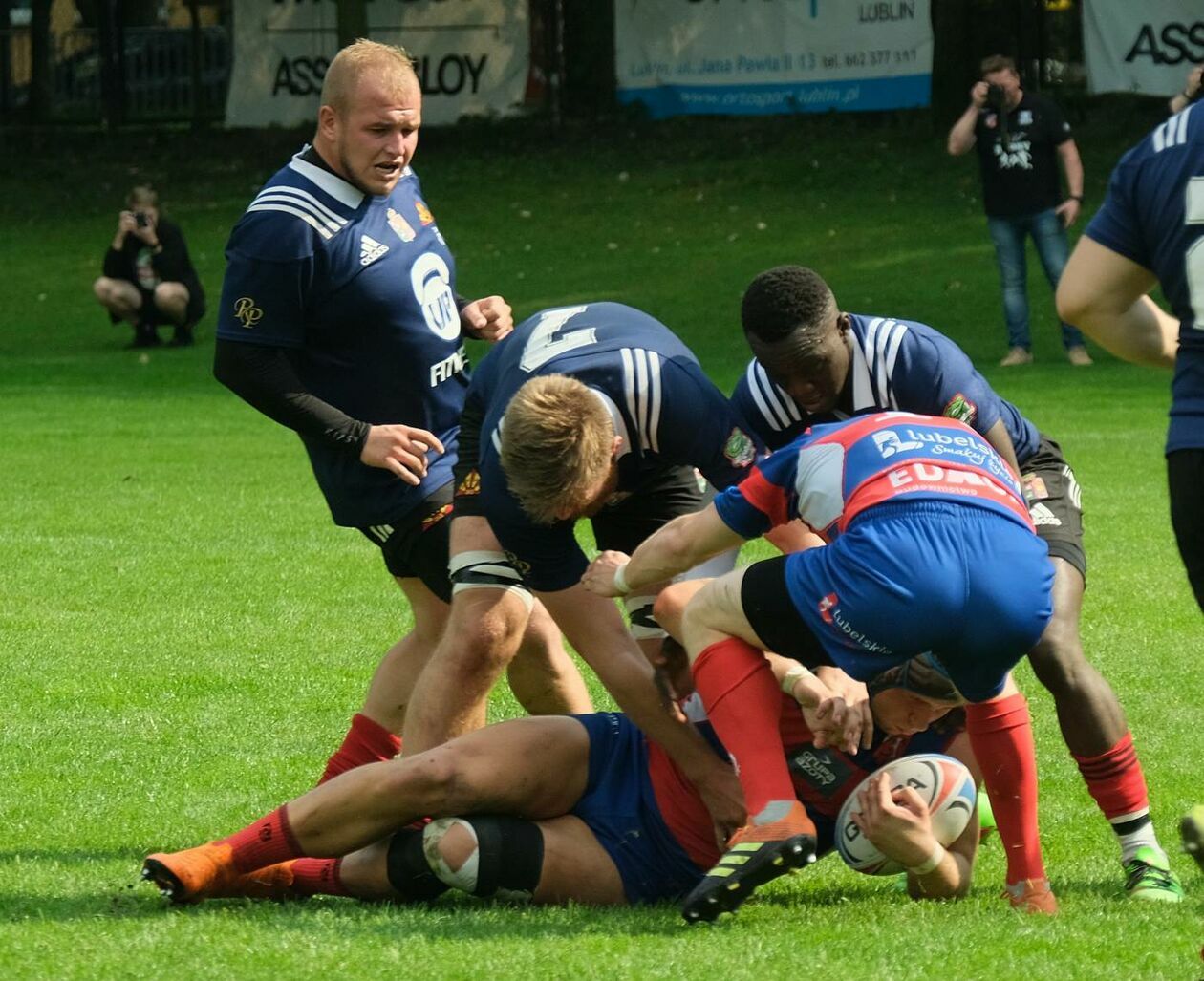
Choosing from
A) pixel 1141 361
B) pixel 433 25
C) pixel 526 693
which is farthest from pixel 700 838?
pixel 433 25

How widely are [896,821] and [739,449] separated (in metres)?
1.14

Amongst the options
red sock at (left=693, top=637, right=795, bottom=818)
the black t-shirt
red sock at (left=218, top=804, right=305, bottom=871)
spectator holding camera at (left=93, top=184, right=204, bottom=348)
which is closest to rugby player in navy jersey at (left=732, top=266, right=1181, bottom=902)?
red sock at (left=693, top=637, right=795, bottom=818)

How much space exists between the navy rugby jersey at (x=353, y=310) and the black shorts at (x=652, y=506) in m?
0.53

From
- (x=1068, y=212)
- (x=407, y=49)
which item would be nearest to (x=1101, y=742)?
(x=1068, y=212)

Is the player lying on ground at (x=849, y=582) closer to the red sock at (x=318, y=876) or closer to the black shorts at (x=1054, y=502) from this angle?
the black shorts at (x=1054, y=502)

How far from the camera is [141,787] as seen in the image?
619 cm

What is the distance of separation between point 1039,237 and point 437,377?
11.5m

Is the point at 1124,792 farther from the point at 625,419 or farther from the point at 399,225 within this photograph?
the point at 399,225

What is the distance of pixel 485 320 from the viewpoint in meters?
6.40

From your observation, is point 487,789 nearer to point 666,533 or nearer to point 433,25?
point 666,533

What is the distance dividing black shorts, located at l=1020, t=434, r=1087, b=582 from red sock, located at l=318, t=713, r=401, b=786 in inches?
80.8

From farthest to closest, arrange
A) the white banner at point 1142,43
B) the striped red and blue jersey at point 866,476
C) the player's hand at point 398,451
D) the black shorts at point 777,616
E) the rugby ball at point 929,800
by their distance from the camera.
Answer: the white banner at point 1142,43 < the player's hand at point 398,451 < the rugby ball at point 929,800 < the black shorts at point 777,616 < the striped red and blue jersey at point 866,476

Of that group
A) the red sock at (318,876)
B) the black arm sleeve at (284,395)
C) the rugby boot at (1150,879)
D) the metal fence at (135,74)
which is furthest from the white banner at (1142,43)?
the red sock at (318,876)

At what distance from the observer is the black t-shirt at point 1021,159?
54.2ft
